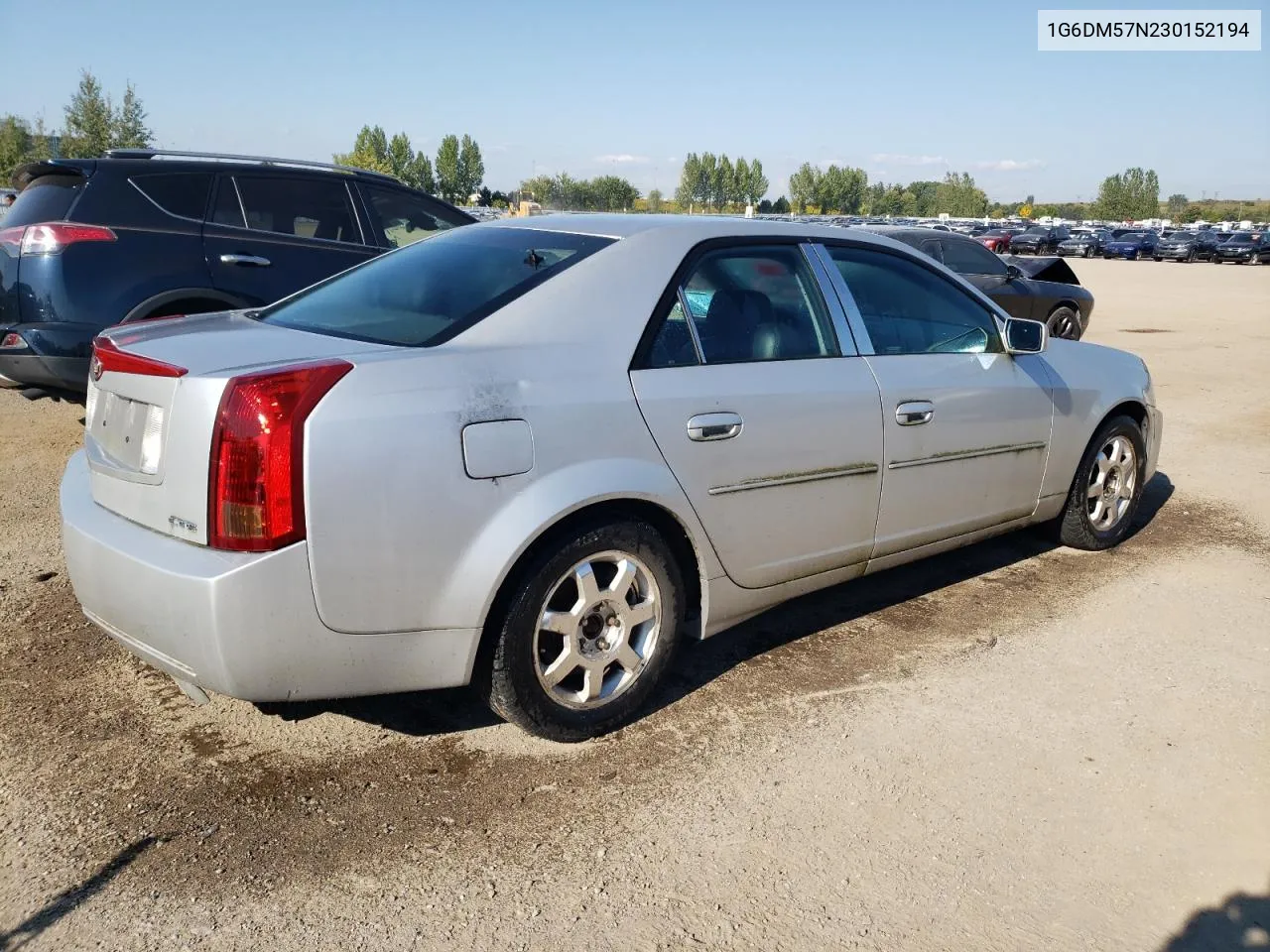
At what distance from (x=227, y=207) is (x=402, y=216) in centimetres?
134

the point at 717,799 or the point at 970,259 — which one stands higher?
the point at 970,259

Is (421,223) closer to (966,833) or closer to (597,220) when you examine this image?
(597,220)

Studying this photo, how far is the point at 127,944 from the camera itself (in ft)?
7.58

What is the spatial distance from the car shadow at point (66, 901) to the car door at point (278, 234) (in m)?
4.36

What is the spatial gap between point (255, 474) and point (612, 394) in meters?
1.05

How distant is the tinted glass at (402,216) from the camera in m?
7.35

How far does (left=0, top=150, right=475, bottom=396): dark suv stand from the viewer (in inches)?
224

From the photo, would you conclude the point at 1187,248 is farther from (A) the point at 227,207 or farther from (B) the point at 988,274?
(A) the point at 227,207

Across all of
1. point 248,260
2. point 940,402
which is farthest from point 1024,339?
point 248,260

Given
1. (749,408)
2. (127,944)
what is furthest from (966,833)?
(127,944)

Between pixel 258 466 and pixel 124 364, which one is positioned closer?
pixel 258 466

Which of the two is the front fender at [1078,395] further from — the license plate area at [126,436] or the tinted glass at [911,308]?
the license plate area at [126,436]

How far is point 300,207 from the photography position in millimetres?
6934

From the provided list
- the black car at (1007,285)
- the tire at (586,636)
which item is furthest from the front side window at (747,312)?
the black car at (1007,285)
